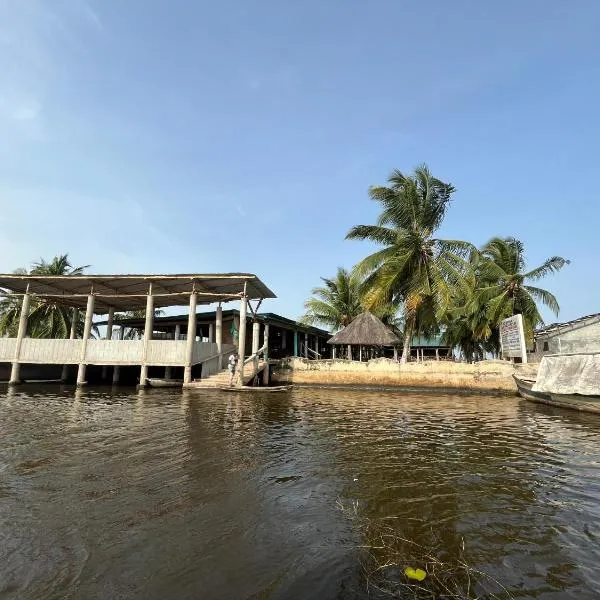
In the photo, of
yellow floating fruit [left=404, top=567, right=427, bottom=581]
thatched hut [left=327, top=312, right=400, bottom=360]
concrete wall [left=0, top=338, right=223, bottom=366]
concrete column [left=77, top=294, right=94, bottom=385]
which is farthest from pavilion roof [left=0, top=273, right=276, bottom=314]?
yellow floating fruit [left=404, top=567, right=427, bottom=581]

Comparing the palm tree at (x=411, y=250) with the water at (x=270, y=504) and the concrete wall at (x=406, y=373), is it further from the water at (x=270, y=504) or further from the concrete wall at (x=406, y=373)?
the water at (x=270, y=504)

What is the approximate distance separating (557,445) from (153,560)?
27.1 feet

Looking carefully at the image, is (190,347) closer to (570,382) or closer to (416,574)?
(570,382)

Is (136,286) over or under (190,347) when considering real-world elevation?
over

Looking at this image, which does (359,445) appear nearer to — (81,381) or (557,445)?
(557,445)

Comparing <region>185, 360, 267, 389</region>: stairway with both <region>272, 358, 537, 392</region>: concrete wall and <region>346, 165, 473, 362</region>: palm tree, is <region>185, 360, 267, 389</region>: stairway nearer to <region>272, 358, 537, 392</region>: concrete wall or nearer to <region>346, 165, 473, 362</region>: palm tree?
<region>272, 358, 537, 392</region>: concrete wall

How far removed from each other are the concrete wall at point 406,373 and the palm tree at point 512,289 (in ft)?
15.5

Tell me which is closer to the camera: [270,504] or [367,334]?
[270,504]

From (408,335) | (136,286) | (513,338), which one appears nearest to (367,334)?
(408,335)

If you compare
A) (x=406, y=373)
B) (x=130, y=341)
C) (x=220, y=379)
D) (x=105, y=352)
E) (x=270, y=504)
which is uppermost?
(x=130, y=341)

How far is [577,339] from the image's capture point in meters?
22.4

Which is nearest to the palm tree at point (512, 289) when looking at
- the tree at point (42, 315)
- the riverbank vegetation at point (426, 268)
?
the riverbank vegetation at point (426, 268)

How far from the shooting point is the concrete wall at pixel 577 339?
21.9 meters

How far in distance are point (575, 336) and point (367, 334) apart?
464 inches
